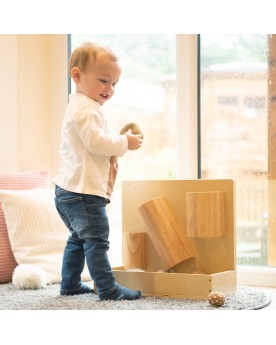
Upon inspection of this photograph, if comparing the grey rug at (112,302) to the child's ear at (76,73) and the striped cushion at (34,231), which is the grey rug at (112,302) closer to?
the striped cushion at (34,231)

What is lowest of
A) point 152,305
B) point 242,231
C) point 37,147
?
point 152,305

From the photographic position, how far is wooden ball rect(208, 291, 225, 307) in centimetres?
174

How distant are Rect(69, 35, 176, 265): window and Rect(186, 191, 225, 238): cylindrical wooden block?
55 cm

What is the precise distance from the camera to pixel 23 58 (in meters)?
2.58

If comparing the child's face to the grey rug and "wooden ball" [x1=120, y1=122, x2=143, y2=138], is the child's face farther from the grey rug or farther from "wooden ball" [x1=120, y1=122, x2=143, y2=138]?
the grey rug

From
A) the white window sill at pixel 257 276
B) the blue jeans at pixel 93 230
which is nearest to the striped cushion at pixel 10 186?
the blue jeans at pixel 93 230

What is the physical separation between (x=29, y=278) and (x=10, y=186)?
41 centimetres

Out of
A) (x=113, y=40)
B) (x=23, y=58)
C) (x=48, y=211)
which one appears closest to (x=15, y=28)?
(x=23, y=58)

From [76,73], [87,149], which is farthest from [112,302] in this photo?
[76,73]

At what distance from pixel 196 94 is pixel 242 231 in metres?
0.54

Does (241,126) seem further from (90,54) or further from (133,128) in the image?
(90,54)

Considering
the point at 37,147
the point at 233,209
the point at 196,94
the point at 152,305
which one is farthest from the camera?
the point at 37,147
